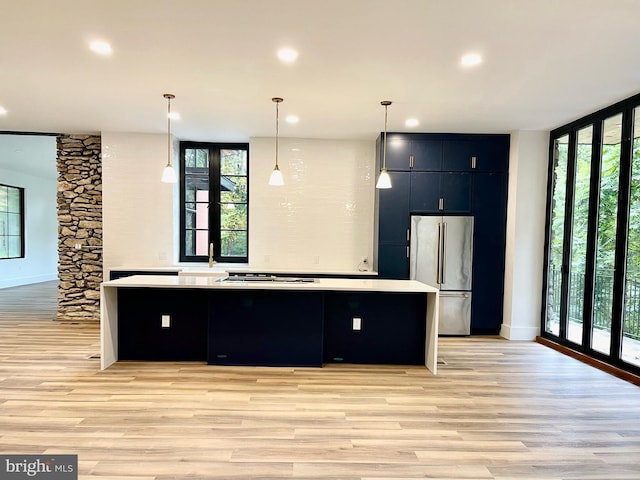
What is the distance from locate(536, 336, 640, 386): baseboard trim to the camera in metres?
3.50

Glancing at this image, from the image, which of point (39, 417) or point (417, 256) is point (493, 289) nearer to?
point (417, 256)

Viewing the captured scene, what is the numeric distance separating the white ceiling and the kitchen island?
1.97 m

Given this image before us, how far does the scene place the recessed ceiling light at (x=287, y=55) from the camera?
277cm

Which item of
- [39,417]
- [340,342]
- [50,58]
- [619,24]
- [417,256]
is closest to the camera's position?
[619,24]

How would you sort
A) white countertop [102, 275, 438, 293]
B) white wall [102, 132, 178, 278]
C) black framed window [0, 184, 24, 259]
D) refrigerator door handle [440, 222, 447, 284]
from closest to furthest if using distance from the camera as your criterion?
white countertop [102, 275, 438, 293], refrigerator door handle [440, 222, 447, 284], white wall [102, 132, 178, 278], black framed window [0, 184, 24, 259]

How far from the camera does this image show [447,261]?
5.01 metres

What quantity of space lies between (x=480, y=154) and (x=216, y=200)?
4071 mm

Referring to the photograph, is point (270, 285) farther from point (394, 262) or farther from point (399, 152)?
point (399, 152)

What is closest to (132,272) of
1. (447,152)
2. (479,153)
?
(447,152)

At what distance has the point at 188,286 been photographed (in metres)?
3.53

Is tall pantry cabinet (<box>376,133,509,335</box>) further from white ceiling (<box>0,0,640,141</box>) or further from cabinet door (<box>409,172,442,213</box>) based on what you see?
white ceiling (<box>0,0,640,141</box>)

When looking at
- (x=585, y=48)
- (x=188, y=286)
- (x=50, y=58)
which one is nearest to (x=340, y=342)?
(x=188, y=286)

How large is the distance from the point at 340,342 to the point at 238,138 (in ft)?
11.6

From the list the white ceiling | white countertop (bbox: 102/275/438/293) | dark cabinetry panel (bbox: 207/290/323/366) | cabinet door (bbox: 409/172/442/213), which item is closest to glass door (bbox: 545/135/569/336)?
the white ceiling
